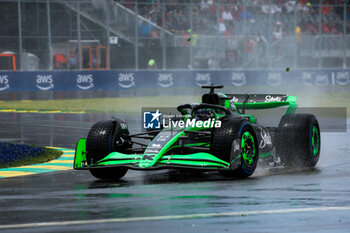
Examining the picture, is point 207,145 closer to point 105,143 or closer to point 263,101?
point 105,143

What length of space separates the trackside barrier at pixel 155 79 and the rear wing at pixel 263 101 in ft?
72.4

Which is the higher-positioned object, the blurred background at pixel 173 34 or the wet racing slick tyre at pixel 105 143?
the blurred background at pixel 173 34

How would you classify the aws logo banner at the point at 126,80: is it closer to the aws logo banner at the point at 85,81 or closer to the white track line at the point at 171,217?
the aws logo banner at the point at 85,81

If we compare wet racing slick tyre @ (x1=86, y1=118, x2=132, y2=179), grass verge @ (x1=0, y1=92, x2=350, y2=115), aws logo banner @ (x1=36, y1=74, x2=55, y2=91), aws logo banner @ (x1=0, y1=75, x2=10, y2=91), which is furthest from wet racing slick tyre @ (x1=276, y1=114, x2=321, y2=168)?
aws logo banner @ (x1=36, y1=74, x2=55, y2=91)

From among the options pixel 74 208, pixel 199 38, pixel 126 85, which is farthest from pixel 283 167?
pixel 199 38

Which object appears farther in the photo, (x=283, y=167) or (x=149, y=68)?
(x=149, y=68)

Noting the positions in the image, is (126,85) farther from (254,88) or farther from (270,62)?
(270,62)

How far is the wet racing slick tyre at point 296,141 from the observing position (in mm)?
11008

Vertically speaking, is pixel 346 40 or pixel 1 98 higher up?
pixel 346 40

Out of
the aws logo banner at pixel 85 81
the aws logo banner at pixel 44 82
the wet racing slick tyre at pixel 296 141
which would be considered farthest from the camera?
the aws logo banner at pixel 85 81

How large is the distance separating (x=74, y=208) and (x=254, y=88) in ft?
107

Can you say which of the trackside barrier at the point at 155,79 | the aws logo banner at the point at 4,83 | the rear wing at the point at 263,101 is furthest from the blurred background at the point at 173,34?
the rear wing at the point at 263,101

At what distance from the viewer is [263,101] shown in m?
12.1

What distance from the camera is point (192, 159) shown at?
9391 mm
